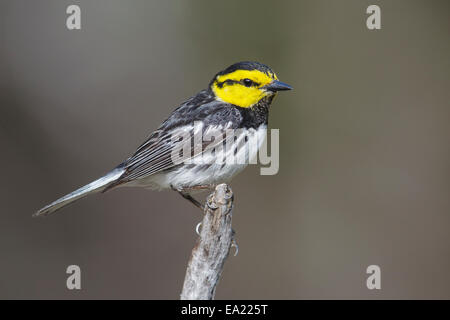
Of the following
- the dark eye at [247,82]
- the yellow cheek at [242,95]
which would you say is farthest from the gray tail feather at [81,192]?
the dark eye at [247,82]

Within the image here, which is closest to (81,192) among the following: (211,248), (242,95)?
(211,248)

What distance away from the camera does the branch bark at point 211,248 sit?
351 centimetres

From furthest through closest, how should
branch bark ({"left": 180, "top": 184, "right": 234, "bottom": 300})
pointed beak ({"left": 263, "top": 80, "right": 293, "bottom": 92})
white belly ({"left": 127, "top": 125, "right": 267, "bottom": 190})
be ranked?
pointed beak ({"left": 263, "top": 80, "right": 293, "bottom": 92}) < white belly ({"left": 127, "top": 125, "right": 267, "bottom": 190}) < branch bark ({"left": 180, "top": 184, "right": 234, "bottom": 300})

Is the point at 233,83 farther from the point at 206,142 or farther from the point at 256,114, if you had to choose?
the point at 206,142

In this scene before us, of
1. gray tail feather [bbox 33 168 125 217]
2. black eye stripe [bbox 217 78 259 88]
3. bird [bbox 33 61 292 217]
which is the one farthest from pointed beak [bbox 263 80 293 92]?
gray tail feather [bbox 33 168 125 217]

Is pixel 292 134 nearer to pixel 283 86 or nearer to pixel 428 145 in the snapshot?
pixel 428 145

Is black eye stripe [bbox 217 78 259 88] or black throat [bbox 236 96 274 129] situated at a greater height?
black eye stripe [bbox 217 78 259 88]

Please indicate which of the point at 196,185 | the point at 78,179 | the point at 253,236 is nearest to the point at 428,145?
the point at 253,236

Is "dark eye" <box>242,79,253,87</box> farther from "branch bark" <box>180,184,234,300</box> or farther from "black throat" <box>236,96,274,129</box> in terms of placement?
"branch bark" <box>180,184,234,300</box>

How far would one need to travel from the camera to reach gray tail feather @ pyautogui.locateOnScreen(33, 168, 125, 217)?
4.40 m

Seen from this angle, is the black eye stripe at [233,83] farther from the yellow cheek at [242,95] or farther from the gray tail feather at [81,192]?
the gray tail feather at [81,192]

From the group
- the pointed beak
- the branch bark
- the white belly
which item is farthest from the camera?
the pointed beak

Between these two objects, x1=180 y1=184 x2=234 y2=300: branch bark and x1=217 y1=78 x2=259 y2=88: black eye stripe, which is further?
x1=217 y1=78 x2=259 y2=88: black eye stripe

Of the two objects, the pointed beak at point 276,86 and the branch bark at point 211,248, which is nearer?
the branch bark at point 211,248
